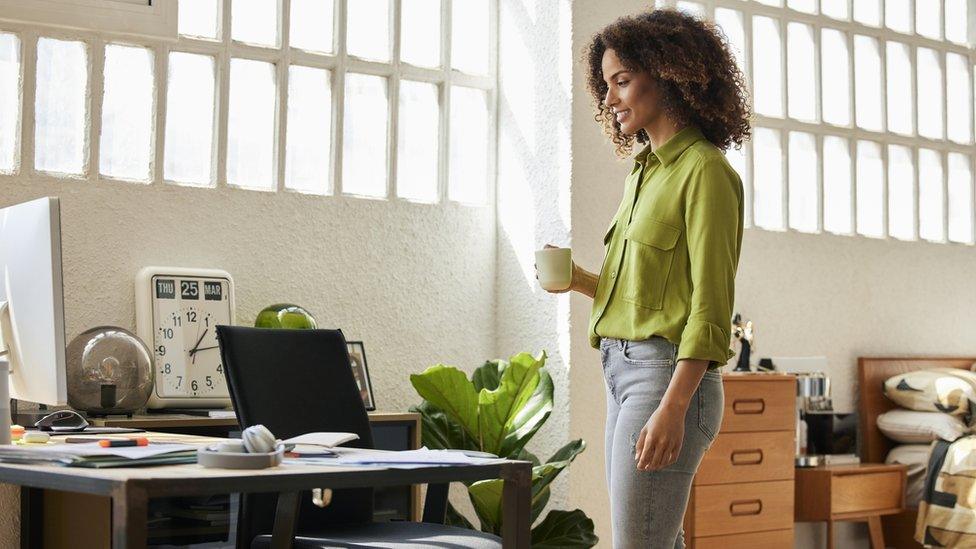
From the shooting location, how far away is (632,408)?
6.27 feet

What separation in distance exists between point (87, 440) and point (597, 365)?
7.04ft

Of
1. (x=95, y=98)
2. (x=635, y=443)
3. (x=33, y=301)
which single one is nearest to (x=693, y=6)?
(x=95, y=98)

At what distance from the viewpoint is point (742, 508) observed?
13.2 ft

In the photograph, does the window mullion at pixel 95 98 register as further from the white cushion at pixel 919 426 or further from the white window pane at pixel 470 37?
the white cushion at pixel 919 426

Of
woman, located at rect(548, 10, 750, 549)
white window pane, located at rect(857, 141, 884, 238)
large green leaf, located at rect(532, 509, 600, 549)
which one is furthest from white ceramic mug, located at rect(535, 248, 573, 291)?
white window pane, located at rect(857, 141, 884, 238)

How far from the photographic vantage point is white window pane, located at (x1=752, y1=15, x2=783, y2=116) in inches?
190

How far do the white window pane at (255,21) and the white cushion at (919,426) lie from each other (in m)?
2.87

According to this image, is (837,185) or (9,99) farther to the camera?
(837,185)

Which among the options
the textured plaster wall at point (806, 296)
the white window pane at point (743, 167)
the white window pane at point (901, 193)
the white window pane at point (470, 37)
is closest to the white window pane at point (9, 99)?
the white window pane at point (470, 37)

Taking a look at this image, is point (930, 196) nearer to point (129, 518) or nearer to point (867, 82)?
point (867, 82)

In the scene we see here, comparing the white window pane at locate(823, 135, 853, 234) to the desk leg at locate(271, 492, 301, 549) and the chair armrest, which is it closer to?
the chair armrest

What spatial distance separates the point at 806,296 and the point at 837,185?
0.53m

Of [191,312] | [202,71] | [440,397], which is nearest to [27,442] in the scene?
[191,312]

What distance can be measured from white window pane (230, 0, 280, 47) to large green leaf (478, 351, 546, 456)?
1307 millimetres
